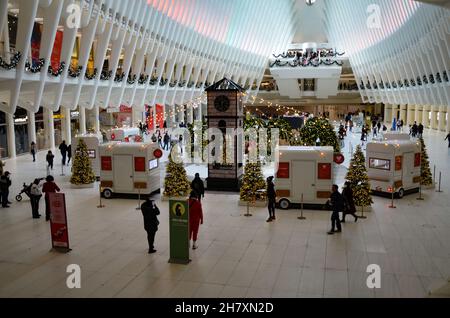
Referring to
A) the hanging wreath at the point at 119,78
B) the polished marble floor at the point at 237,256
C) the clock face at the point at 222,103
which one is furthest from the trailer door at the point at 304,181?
the hanging wreath at the point at 119,78

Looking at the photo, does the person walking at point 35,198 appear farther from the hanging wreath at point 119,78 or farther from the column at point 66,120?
the column at point 66,120

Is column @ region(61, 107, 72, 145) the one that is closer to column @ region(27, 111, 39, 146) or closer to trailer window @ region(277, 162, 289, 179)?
column @ region(27, 111, 39, 146)

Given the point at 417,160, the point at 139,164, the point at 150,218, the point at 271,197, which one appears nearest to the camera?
the point at 150,218

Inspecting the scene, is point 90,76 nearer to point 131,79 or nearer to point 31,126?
point 131,79

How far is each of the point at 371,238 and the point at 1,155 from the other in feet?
78.3

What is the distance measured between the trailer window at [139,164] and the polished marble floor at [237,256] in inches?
69.9

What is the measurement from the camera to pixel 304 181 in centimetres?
1499

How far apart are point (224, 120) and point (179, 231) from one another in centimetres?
910

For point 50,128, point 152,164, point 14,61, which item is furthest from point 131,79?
point 152,164

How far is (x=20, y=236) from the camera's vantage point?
1193 centimetres

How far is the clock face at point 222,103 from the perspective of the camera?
18281mm
